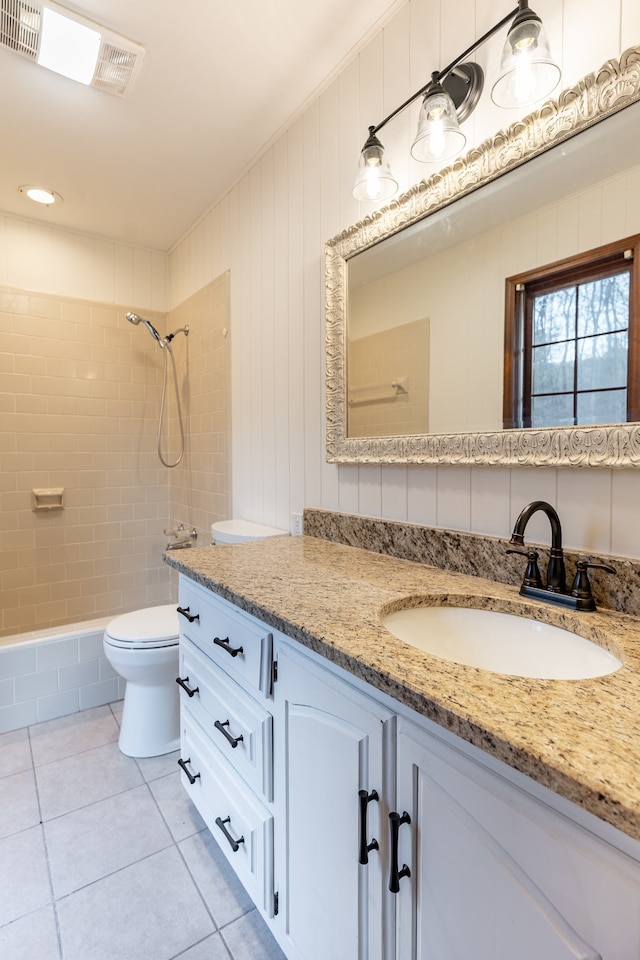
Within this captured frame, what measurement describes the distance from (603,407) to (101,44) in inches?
70.9

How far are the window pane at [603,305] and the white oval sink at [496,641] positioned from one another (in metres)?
0.59

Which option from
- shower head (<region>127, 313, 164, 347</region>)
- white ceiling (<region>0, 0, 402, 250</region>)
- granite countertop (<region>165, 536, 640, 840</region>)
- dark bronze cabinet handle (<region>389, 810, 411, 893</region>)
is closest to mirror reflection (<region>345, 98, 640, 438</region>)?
granite countertop (<region>165, 536, 640, 840</region>)

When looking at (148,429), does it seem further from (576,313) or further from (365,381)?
(576,313)

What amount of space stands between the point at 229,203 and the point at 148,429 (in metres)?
1.40

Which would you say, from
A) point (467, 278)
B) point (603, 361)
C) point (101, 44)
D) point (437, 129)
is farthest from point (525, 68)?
point (101, 44)

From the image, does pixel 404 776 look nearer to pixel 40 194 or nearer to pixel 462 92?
pixel 462 92

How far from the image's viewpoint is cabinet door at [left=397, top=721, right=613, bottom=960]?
504mm

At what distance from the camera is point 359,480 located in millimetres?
1498

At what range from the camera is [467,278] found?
115 cm

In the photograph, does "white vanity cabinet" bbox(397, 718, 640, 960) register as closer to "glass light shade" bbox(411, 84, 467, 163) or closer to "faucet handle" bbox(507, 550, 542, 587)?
"faucet handle" bbox(507, 550, 542, 587)

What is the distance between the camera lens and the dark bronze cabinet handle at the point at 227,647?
3.50ft

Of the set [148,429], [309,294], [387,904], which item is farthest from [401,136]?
[148,429]

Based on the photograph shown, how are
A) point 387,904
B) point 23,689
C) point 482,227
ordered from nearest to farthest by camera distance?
1. point 387,904
2. point 482,227
3. point 23,689

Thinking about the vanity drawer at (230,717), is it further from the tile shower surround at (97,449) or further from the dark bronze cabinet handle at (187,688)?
the tile shower surround at (97,449)
